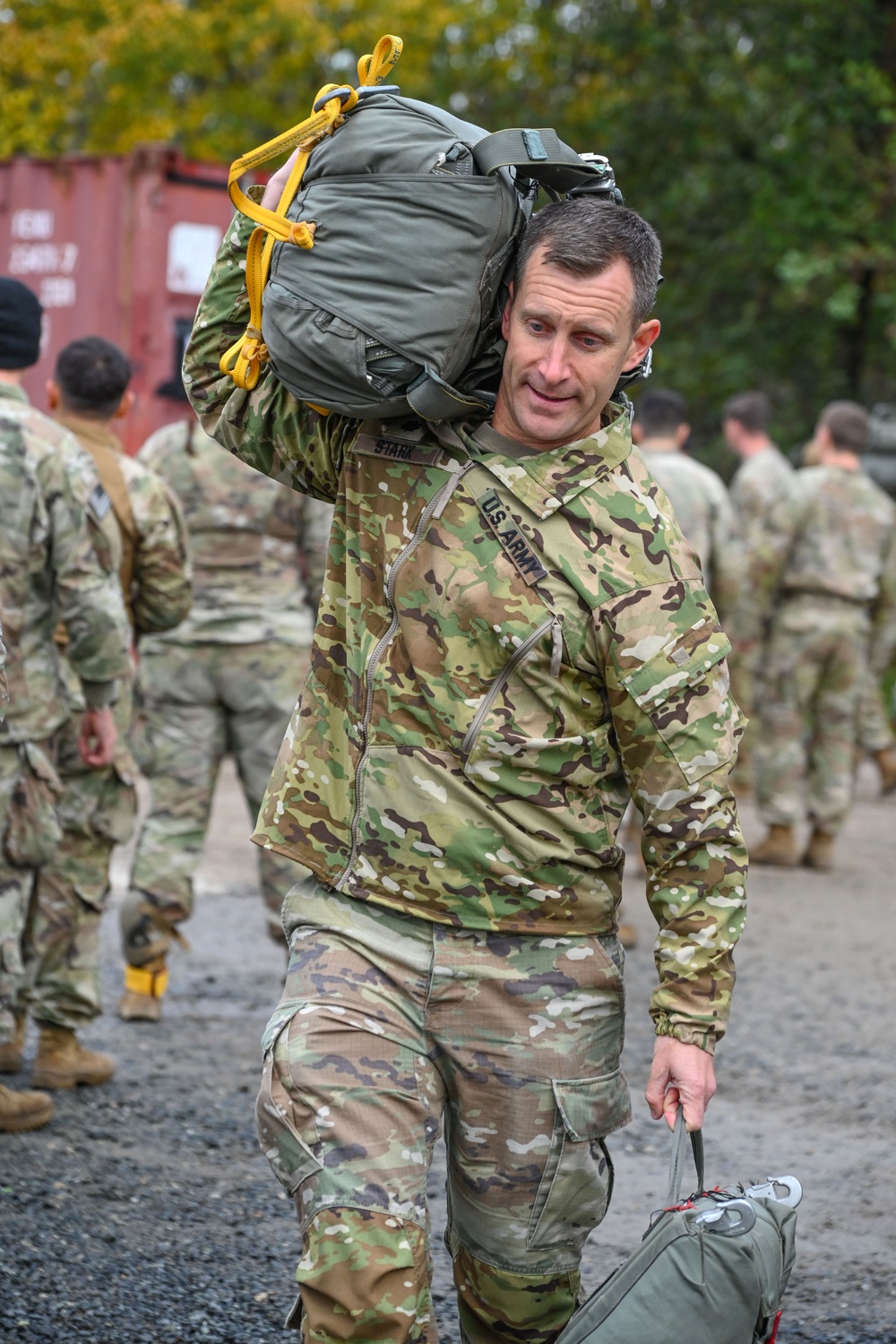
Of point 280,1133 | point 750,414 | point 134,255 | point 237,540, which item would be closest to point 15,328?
point 237,540

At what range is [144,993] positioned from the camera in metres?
6.52

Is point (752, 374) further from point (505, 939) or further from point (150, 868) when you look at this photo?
point (505, 939)

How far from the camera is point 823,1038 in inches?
263

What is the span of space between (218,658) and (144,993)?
4.18 feet

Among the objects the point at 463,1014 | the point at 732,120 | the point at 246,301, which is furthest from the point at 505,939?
the point at 732,120

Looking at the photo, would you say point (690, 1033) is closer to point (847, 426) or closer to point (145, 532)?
point (145, 532)

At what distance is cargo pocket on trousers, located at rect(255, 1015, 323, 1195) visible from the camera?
114 inches

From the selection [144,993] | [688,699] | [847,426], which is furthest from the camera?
[847,426]

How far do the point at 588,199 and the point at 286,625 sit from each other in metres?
3.81

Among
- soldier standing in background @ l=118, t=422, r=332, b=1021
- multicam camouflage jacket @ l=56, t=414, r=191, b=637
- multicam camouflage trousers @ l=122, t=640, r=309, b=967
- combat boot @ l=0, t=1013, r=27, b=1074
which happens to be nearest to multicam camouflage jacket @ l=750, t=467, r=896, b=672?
soldier standing in background @ l=118, t=422, r=332, b=1021

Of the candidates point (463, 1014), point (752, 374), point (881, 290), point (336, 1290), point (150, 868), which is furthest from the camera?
point (752, 374)

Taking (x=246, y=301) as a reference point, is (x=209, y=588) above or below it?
below

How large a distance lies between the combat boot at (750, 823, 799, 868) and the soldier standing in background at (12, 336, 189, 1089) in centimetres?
486

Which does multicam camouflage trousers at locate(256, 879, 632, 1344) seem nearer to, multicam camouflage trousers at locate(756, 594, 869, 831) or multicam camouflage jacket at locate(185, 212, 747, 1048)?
multicam camouflage jacket at locate(185, 212, 747, 1048)
